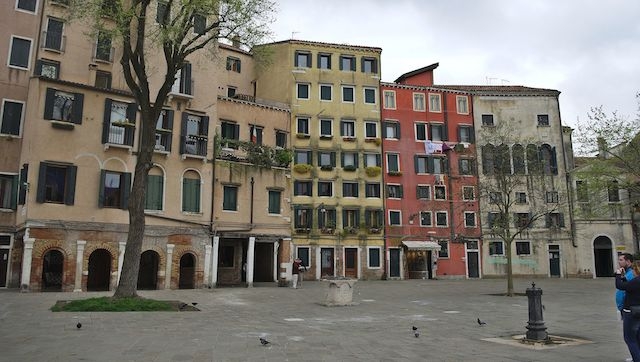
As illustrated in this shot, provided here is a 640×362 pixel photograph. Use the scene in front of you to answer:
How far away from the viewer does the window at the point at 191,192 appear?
29.8 metres

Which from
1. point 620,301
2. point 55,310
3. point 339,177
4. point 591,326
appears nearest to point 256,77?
point 339,177

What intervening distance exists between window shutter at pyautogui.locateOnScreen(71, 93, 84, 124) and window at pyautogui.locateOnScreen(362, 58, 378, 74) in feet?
83.3

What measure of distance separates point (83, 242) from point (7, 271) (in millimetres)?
5778

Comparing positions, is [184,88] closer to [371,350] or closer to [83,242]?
[83,242]

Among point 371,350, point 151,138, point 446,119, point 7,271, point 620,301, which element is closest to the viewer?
point 620,301

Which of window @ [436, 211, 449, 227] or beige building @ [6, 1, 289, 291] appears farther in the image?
window @ [436, 211, 449, 227]

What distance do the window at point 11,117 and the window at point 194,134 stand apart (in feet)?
30.1

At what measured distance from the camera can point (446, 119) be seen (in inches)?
1822

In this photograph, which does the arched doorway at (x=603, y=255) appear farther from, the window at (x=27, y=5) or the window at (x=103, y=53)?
the window at (x=27, y=5)

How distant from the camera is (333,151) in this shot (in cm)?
4306

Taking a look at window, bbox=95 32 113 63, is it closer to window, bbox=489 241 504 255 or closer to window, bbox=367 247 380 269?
window, bbox=367 247 380 269

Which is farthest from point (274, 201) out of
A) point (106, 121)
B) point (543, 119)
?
point (543, 119)

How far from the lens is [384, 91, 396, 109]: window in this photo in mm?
45438

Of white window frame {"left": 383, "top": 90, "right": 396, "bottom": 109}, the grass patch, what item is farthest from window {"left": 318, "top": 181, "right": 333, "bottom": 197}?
the grass patch
